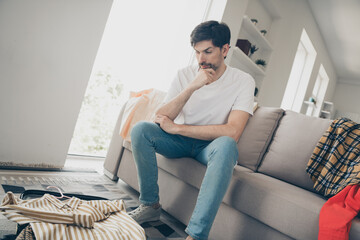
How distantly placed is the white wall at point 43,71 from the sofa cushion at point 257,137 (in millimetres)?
1234

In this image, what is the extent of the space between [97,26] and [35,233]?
152cm

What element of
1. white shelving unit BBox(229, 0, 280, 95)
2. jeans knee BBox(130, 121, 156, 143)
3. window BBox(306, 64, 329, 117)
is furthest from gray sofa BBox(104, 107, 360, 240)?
window BBox(306, 64, 329, 117)

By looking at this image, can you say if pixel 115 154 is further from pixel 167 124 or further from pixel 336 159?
pixel 336 159

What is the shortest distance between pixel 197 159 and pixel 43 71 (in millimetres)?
1170

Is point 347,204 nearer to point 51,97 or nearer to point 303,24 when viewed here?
point 51,97

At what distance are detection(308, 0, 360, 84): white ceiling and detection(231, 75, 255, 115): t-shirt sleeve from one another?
152 inches

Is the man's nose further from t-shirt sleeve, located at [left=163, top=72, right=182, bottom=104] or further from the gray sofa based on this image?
the gray sofa

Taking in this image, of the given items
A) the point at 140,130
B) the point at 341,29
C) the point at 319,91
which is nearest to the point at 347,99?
the point at 319,91

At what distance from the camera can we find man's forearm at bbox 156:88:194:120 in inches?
54.2

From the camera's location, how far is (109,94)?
8.24 feet

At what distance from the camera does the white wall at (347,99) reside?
7219 mm

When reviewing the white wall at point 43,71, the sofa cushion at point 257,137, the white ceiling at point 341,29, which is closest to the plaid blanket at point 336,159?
the sofa cushion at point 257,137

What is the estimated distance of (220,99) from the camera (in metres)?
1.40

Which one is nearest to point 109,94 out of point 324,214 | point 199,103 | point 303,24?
point 199,103
